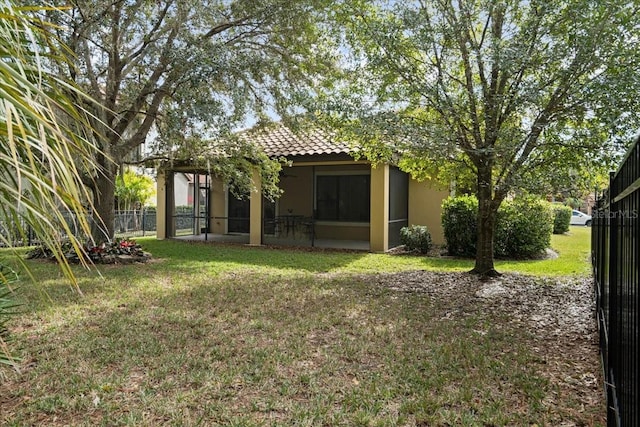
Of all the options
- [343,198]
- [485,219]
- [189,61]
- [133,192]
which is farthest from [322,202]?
[133,192]

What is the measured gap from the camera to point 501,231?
38.3 feet

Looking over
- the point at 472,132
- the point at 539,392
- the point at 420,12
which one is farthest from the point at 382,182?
the point at 539,392

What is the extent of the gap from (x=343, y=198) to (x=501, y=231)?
5641 millimetres

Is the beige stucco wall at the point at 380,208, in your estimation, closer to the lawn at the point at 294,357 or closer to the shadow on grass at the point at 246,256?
the shadow on grass at the point at 246,256

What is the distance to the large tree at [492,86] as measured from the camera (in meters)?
5.85

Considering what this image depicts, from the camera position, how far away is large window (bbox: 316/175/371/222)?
49.2ft

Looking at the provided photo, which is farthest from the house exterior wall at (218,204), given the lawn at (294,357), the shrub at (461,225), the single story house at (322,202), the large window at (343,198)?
the lawn at (294,357)

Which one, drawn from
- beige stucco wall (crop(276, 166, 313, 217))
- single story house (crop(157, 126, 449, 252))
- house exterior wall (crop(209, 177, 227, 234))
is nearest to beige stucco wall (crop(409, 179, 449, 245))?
single story house (crop(157, 126, 449, 252))

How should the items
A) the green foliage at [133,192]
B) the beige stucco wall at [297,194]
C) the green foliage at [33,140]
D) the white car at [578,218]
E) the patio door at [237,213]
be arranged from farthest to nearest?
the white car at [578,218]
the green foliage at [133,192]
the patio door at [237,213]
the beige stucco wall at [297,194]
the green foliage at [33,140]

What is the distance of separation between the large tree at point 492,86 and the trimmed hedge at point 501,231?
10.4 feet

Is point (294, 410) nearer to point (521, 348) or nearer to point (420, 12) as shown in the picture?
point (521, 348)

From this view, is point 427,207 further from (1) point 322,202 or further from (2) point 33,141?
(2) point 33,141

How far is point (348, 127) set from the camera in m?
7.53

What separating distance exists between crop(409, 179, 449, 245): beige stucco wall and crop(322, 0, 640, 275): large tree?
6.11 meters
